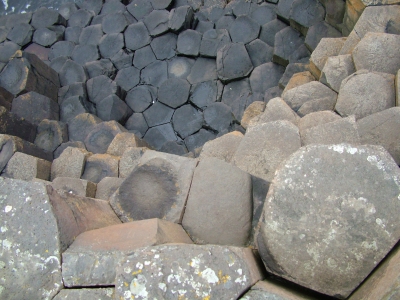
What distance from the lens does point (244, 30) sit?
535 cm

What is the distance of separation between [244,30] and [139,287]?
4.41 m

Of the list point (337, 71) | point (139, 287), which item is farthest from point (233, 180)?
point (337, 71)

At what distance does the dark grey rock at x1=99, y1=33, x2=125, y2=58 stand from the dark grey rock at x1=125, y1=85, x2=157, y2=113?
75 cm

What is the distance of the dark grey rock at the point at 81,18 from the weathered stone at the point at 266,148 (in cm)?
474

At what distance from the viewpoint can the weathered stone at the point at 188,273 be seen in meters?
1.49

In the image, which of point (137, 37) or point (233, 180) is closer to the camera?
point (233, 180)

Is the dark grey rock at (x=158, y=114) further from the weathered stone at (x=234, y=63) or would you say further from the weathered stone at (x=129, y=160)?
the weathered stone at (x=129, y=160)

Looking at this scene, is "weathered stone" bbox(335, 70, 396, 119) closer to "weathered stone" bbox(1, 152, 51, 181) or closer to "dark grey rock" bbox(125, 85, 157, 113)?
"weathered stone" bbox(1, 152, 51, 181)

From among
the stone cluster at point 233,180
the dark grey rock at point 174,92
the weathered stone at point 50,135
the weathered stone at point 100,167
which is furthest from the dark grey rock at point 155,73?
the weathered stone at point 100,167

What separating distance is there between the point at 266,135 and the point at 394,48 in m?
1.08

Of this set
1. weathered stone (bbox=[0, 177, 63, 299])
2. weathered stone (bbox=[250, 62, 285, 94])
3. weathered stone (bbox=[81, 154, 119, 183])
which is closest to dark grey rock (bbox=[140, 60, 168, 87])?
weathered stone (bbox=[250, 62, 285, 94])

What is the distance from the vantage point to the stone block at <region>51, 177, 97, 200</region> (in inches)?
122

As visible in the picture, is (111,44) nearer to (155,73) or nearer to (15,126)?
(155,73)

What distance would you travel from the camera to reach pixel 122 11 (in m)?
6.22
